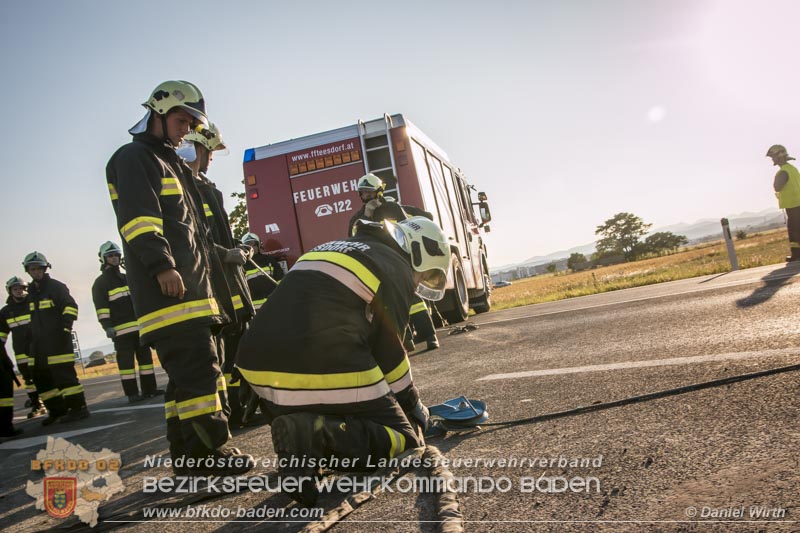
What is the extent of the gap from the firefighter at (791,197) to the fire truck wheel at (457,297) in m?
5.52

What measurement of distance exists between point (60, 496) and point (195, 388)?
0.86 m

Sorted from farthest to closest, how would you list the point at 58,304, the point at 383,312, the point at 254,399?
1. the point at 58,304
2. the point at 254,399
3. the point at 383,312

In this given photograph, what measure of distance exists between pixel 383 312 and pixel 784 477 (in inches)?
63.7

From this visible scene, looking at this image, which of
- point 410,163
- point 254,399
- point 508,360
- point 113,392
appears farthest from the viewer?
point 113,392

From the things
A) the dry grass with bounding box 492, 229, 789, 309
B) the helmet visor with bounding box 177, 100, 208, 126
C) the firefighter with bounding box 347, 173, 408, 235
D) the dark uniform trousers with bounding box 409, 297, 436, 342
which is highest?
the helmet visor with bounding box 177, 100, 208, 126

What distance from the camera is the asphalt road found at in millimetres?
1620

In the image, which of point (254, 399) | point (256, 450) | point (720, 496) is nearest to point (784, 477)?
point (720, 496)

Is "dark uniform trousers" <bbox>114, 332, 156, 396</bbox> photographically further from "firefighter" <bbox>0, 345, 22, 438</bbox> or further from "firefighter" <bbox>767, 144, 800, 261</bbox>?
"firefighter" <bbox>767, 144, 800, 261</bbox>

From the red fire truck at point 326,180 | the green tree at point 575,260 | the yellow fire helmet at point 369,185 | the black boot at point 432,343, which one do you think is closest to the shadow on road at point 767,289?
the black boot at point 432,343

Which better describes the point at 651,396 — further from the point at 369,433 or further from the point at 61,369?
the point at 61,369

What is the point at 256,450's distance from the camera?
3205 millimetres

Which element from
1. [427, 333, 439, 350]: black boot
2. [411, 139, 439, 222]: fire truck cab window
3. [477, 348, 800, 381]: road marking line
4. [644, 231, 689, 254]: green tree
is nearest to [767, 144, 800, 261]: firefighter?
[411, 139, 439, 222]: fire truck cab window

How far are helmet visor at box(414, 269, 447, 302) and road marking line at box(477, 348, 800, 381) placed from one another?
47.2 inches

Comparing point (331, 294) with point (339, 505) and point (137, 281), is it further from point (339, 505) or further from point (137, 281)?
point (137, 281)
